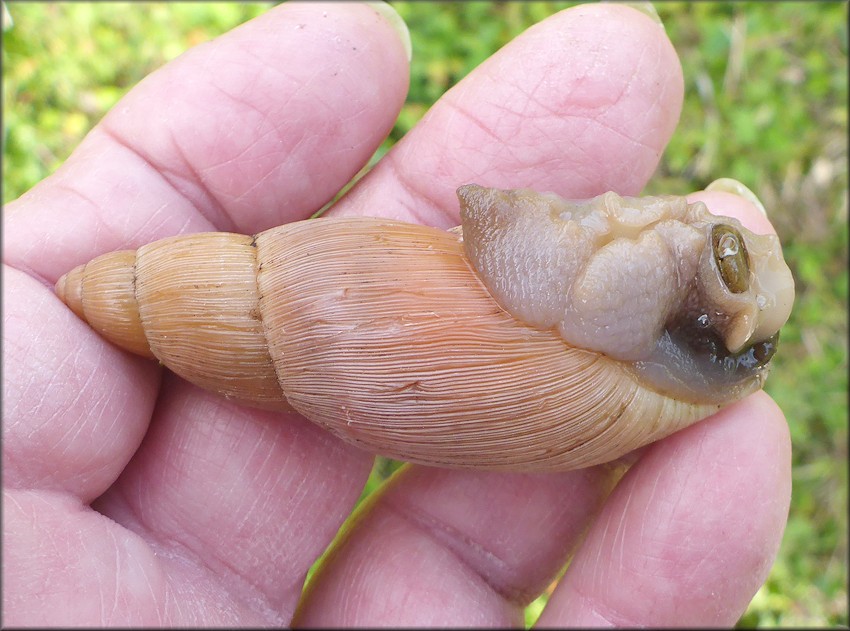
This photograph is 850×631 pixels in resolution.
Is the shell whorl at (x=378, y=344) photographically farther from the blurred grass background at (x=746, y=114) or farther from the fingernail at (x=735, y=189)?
the blurred grass background at (x=746, y=114)

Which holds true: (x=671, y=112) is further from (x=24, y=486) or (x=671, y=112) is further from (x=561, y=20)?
(x=24, y=486)

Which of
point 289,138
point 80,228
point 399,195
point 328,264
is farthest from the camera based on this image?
point 399,195

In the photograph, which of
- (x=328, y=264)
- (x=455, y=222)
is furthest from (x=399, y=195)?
(x=328, y=264)

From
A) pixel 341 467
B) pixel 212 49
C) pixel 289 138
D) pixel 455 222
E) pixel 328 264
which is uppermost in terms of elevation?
pixel 212 49

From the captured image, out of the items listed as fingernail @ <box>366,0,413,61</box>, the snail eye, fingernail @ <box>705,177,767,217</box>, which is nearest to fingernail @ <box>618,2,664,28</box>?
fingernail @ <box>705,177,767,217</box>

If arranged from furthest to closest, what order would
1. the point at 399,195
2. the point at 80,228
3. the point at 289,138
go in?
the point at 399,195
the point at 289,138
the point at 80,228

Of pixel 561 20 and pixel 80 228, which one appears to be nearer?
pixel 80 228

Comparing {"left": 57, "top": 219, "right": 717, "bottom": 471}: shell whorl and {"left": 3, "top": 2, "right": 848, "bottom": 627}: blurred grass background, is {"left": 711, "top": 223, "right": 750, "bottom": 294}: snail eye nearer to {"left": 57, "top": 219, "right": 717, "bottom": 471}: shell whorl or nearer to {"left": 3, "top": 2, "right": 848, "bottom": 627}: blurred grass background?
{"left": 57, "top": 219, "right": 717, "bottom": 471}: shell whorl
